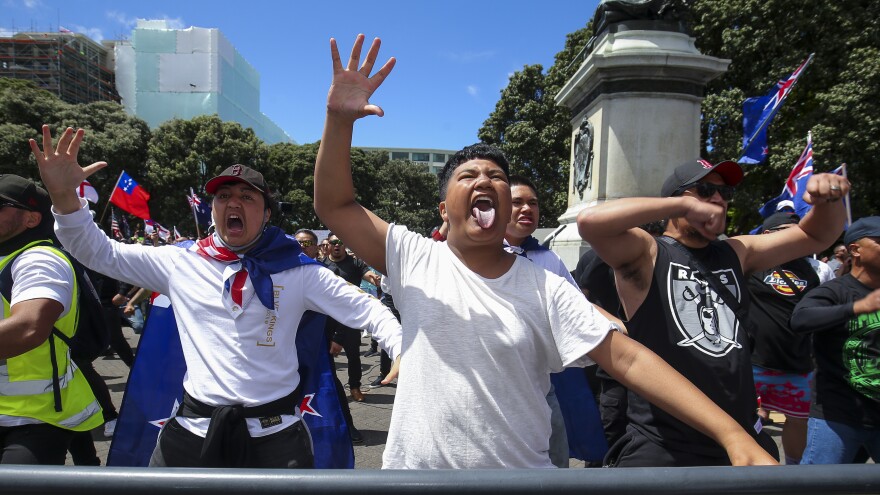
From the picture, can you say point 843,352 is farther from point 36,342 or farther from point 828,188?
point 36,342

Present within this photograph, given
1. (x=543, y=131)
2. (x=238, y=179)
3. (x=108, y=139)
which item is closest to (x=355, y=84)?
(x=238, y=179)

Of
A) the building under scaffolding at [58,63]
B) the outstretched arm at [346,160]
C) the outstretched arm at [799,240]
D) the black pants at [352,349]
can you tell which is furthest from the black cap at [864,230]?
the building under scaffolding at [58,63]

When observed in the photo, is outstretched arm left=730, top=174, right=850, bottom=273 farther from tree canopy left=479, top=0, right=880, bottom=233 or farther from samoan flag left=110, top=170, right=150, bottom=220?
samoan flag left=110, top=170, right=150, bottom=220

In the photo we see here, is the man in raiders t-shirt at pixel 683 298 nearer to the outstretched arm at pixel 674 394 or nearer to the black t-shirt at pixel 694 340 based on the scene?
the black t-shirt at pixel 694 340

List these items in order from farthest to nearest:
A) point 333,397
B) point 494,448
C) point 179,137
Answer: point 179,137
point 333,397
point 494,448

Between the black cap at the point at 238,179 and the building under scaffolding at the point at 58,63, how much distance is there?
66.9 meters

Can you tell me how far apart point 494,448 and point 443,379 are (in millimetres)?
242

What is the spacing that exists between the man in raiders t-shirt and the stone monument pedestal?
4530mm

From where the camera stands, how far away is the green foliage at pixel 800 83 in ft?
49.4

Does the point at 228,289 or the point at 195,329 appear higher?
the point at 228,289

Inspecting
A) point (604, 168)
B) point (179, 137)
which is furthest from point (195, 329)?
point (179, 137)

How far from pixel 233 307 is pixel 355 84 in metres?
1.26

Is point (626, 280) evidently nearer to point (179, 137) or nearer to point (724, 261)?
point (724, 261)

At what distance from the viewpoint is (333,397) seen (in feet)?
9.95
